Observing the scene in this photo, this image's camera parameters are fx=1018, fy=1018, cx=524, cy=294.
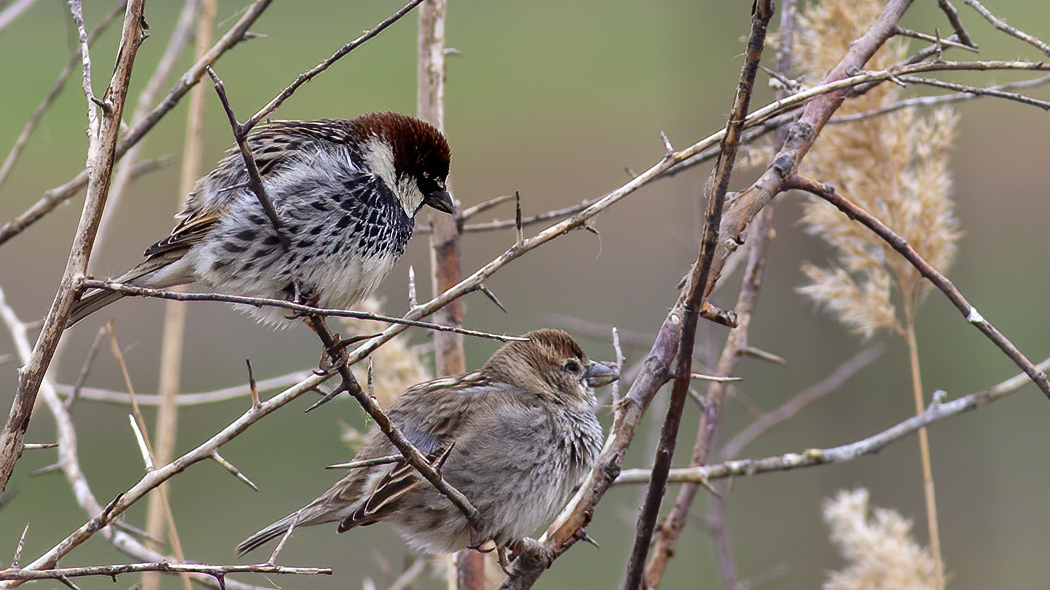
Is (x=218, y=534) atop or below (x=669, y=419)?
atop

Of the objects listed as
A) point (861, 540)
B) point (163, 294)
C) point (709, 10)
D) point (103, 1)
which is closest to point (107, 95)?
point (163, 294)

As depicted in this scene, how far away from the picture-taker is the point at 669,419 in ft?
5.64

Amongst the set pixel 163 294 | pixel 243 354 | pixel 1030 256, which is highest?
pixel 1030 256

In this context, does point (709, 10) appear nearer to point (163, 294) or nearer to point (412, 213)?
point (412, 213)

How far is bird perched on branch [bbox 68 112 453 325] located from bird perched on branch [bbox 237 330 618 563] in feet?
1.61

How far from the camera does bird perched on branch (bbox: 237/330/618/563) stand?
273 centimetres

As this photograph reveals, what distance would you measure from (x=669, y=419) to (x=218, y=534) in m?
6.63

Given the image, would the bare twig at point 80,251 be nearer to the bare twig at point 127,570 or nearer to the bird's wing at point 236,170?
the bare twig at point 127,570

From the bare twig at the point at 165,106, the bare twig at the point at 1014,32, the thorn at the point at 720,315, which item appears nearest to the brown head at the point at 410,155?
the bare twig at the point at 165,106

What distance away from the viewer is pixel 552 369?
315cm

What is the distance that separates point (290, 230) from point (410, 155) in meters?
0.56

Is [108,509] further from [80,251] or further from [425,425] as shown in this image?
[425,425]

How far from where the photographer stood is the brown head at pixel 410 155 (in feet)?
9.20

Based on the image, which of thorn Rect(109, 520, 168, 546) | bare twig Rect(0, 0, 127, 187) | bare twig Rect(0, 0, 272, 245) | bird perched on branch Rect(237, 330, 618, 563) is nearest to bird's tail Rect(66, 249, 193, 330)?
bare twig Rect(0, 0, 272, 245)
